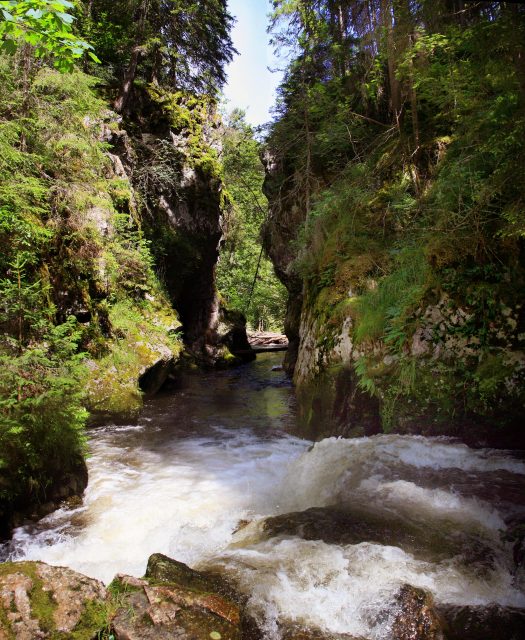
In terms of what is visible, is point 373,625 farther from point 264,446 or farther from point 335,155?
point 335,155

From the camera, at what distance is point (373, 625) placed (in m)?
2.65

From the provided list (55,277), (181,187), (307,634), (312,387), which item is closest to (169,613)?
(307,634)

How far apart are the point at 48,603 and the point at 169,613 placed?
0.70 m

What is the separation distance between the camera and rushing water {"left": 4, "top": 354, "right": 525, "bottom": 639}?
9.76 ft

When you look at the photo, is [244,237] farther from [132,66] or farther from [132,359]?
[132,359]

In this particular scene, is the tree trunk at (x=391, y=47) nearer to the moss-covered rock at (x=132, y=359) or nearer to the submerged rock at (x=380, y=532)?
the submerged rock at (x=380, y=532)

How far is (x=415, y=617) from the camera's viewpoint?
2.62 meters

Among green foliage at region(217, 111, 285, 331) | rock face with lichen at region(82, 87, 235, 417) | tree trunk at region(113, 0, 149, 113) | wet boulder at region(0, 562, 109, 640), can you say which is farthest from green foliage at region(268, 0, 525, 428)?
green foliage at region(217, 111, 285, 331)

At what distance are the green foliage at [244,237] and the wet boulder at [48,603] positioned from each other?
21.9m

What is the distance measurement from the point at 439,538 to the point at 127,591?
269cm

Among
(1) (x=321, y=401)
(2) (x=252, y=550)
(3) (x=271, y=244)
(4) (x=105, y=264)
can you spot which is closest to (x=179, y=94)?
(3) (x=271, y=244)

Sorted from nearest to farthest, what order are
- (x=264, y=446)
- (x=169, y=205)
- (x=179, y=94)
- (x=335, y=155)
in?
(x=264, y=446) → (x=335, y=155) → (x=169, y=205) → (x=179, y=94)

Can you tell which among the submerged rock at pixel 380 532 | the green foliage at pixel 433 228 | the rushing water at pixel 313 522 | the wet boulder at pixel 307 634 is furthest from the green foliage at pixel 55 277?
the green foliage at pixel 433 228

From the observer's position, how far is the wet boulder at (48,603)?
216 cm
